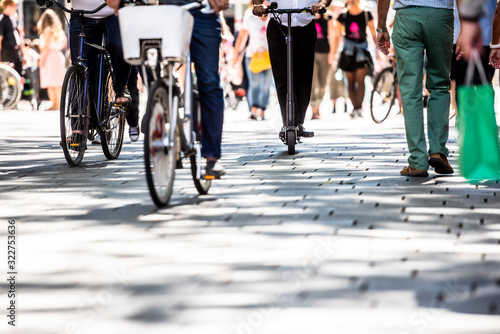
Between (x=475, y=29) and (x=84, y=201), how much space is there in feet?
10.8

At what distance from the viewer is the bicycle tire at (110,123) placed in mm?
9641

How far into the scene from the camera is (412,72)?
27.5 ft

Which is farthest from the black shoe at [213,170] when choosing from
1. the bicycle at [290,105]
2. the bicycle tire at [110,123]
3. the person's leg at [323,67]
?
the person's leg at [323,67]

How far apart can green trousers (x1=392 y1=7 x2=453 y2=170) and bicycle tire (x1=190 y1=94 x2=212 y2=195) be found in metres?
1.90

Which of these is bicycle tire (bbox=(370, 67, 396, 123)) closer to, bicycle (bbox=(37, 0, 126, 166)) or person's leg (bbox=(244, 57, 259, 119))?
person's leg (bbox=(244, 57, 259, 119))

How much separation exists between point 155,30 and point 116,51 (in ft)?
10.5

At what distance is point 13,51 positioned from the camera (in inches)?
824

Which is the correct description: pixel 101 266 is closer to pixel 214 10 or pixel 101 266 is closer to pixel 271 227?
pixel 271 227

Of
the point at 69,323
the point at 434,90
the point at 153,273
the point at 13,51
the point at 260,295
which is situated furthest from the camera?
the point at 13,51

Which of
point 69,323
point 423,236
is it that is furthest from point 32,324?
point 423,236

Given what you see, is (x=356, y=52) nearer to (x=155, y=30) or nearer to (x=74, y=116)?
(x=74, y=116)

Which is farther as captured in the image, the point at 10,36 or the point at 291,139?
the point at 10,36

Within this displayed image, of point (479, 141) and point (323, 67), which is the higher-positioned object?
point (479, 141)

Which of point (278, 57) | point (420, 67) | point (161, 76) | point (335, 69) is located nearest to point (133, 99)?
point (278, 57)
